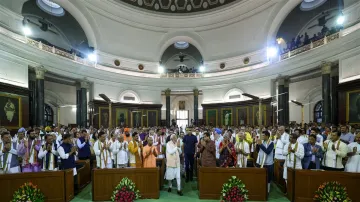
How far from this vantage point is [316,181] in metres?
6.41

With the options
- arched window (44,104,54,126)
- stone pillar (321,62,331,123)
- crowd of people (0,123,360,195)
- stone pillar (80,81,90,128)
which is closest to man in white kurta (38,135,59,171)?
crowd of people (0,123,360,195)

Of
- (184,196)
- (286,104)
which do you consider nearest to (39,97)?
(184,196)

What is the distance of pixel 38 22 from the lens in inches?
941

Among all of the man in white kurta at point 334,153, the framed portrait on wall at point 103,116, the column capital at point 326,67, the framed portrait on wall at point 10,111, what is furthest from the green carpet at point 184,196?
the framed portrait on wall at point 103,116

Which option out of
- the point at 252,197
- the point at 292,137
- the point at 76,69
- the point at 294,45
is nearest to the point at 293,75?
the point at 294,45

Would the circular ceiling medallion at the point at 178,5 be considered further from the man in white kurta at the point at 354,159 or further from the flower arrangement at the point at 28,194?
the flower arrangement at the point at 28,194

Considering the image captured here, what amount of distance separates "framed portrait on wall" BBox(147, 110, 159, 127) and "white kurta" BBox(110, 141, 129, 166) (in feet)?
64.9

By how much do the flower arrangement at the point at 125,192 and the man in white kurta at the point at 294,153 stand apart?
15.5 feet

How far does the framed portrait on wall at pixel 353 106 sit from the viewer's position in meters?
13.8

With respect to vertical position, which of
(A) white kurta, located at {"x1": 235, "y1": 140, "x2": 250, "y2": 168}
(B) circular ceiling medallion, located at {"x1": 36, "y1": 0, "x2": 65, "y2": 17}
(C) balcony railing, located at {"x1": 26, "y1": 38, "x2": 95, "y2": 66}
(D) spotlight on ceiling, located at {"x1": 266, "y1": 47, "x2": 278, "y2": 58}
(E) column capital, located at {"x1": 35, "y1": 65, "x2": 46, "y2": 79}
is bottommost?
(A) white kurta, located at {"x1": 235, "y1": 140, "x2": 250, "y2": 168}

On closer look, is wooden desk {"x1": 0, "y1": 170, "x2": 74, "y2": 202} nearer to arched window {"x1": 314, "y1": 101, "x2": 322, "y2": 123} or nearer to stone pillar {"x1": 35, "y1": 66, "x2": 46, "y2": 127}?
stone pillar {"x1": 35, "y1": 66, "x2": 46, "y2": 127}

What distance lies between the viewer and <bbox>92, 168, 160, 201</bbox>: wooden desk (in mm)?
7031

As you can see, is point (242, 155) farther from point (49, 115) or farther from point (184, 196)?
point (49, 115)

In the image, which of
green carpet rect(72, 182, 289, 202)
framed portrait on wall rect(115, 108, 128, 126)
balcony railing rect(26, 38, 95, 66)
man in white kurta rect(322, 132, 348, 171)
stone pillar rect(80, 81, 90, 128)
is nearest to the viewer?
man in white kurta rect(322, 132, 348, 171)
